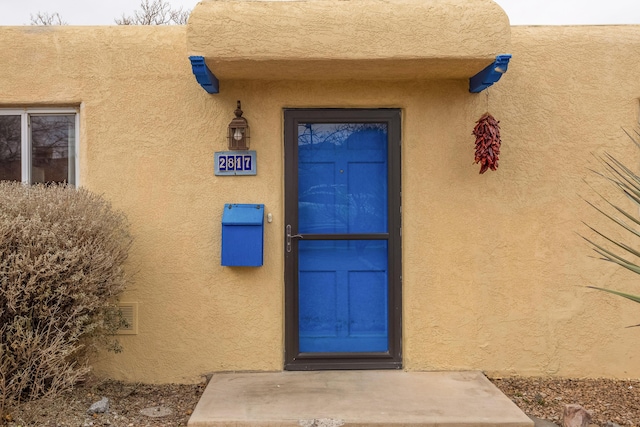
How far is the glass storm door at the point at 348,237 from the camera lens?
4.53 m

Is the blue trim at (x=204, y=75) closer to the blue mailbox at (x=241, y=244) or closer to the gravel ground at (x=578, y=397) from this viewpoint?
the blue mailbox at (x=241, y=244)

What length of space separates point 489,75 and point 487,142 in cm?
50

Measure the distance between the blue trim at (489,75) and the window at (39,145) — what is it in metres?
3.32

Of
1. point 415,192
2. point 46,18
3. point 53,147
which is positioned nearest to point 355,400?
point 415,192

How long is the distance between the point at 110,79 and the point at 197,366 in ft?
8.13

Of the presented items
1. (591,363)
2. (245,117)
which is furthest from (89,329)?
(591,363)

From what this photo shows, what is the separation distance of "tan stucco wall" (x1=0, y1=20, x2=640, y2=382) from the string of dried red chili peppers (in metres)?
0.26

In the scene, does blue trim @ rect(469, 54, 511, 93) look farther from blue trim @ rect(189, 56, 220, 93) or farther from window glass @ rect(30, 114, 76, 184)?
window glass @ rect(30, 114, 76, 184)

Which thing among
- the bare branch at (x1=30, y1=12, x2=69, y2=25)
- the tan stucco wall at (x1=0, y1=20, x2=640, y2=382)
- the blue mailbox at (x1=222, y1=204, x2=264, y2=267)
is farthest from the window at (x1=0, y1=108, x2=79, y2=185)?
the bare branch at (x1=30, y1=12, x2=69, y2=25)

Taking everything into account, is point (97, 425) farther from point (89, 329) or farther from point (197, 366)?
point (197, 366)

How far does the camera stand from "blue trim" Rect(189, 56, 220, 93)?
3885 mm

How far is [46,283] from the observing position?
135 inches

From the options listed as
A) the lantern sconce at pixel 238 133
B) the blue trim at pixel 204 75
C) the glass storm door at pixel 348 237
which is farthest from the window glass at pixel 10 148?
the glass storm door at pixel 348 237

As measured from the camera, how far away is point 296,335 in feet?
14.8
